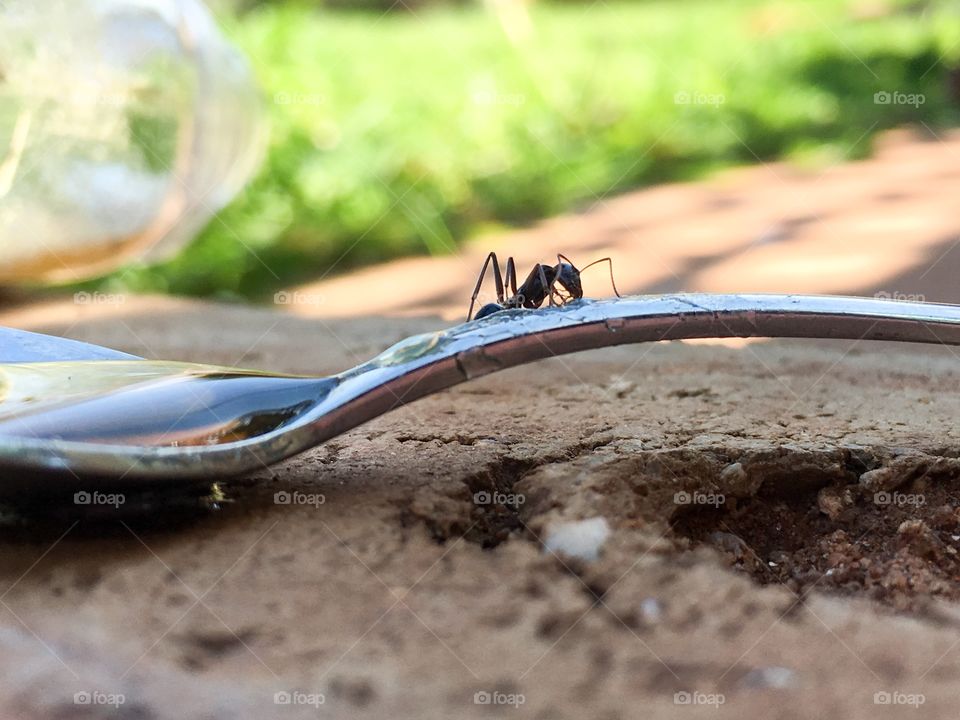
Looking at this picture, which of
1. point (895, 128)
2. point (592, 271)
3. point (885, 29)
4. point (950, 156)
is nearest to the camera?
point (592, 271)

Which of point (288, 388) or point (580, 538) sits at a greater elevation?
point (288, 388)

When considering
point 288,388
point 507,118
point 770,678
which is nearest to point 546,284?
point 288,388

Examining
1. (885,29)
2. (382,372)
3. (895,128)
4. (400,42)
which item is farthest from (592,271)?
(885,29)

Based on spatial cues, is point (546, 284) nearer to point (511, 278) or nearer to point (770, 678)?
point (511, 278)

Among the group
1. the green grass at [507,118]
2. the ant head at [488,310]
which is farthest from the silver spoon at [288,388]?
the green grass at [507,118]

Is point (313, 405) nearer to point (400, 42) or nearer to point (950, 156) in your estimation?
point (950, 156)

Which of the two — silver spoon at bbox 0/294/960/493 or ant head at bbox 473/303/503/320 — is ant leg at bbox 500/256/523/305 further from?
silver spoon at bbox 0/294/960/493

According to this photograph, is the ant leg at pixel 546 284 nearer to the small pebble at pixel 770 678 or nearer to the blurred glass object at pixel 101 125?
the small pebble at pixel 770 678
